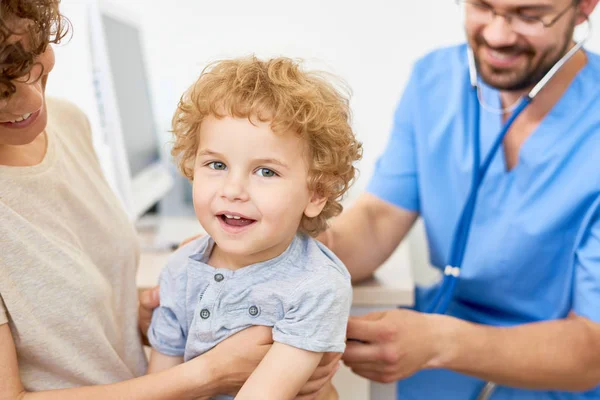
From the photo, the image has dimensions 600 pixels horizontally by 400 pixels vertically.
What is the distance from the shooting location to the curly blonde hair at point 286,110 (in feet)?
2.63

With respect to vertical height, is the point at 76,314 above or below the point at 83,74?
below

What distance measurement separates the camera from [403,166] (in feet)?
4.82

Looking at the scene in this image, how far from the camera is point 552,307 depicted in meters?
1.33

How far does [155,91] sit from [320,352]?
4.92ft

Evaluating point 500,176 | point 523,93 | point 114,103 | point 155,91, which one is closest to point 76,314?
point 114,103

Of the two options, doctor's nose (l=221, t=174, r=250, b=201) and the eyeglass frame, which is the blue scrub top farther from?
doctor's nose (l=221, t=174, r=250, b=201)

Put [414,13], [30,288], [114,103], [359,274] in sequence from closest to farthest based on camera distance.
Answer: [30,288] < [359,274] < [114,103] < [414,13]

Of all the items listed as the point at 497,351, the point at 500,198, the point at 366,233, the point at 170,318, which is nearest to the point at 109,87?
the point at 366,233

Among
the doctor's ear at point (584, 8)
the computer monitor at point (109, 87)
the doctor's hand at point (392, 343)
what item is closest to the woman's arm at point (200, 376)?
the doctor's hand at point (392, 343)

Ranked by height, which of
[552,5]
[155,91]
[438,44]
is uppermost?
[552,5]

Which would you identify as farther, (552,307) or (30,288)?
(552,307)

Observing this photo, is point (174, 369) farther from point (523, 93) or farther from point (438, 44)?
point (438, 44)

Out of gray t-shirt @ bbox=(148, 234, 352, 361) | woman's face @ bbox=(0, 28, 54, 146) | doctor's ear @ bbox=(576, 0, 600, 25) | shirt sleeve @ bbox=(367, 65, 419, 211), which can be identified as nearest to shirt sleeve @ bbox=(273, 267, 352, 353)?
gray t-shirt @ bbox=(148, 234, 352, 361)

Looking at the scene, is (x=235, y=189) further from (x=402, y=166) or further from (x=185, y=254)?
(x=402, y=166)
